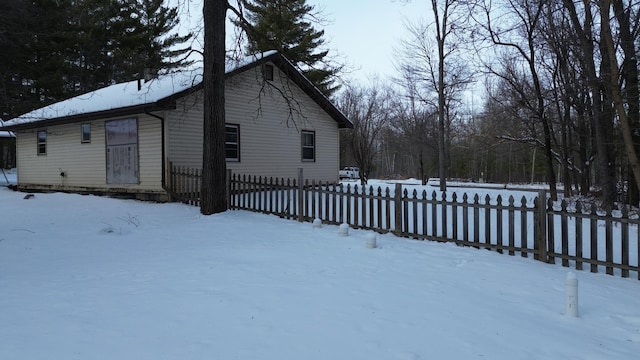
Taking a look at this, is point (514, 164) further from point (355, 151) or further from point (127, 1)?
point (127, 1)

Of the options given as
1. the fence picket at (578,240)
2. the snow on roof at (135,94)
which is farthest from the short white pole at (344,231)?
the snow on roof at (135,94)

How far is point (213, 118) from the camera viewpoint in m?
10.8

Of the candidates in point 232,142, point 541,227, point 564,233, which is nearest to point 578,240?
point 564,233

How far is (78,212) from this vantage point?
1136 centimetres

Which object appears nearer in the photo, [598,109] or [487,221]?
[487,221]

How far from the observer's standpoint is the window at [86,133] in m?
15.9

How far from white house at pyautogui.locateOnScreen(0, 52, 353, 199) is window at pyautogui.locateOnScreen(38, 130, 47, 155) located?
4 centimetres

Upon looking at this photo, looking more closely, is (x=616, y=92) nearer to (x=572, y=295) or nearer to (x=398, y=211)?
(x=572, y=295)

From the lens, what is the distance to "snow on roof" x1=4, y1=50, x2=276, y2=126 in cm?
1361

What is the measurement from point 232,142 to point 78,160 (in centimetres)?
635

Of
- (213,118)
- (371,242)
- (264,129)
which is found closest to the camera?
(371,242)

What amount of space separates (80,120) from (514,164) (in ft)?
147

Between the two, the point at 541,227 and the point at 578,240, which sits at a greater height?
the point at 541,227

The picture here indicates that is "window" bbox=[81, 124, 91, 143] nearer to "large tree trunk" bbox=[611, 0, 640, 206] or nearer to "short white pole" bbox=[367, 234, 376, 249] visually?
"short white pole" bbox=[367, 234, 376, 249]
